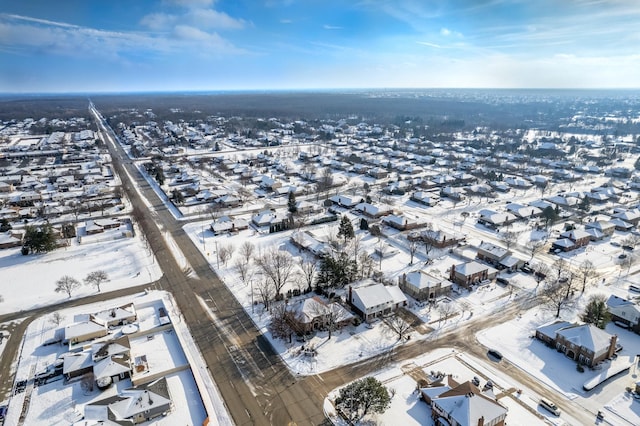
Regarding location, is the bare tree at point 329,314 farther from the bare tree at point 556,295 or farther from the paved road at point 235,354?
the bare tree at point 556,295

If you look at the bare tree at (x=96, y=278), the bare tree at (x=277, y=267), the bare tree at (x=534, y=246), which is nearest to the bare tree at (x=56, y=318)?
the bare tree at (x=96, y=278)

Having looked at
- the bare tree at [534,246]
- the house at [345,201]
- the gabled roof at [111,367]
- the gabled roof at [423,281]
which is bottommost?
the bare tree at [534,246]

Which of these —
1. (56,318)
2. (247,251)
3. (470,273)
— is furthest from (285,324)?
(56,318)

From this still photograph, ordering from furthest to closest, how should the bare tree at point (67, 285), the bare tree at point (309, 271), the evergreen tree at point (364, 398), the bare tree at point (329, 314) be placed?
the bare tree at point (309, 271) → the bare tree at point (67, 285) → the bare tree at point (329, 314) → the evergreen tree at point (364, 398)

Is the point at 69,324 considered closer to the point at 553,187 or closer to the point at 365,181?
the point at 365,181

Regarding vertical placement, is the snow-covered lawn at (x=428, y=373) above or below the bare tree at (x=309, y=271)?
below

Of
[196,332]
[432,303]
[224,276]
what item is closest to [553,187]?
[432,303]
